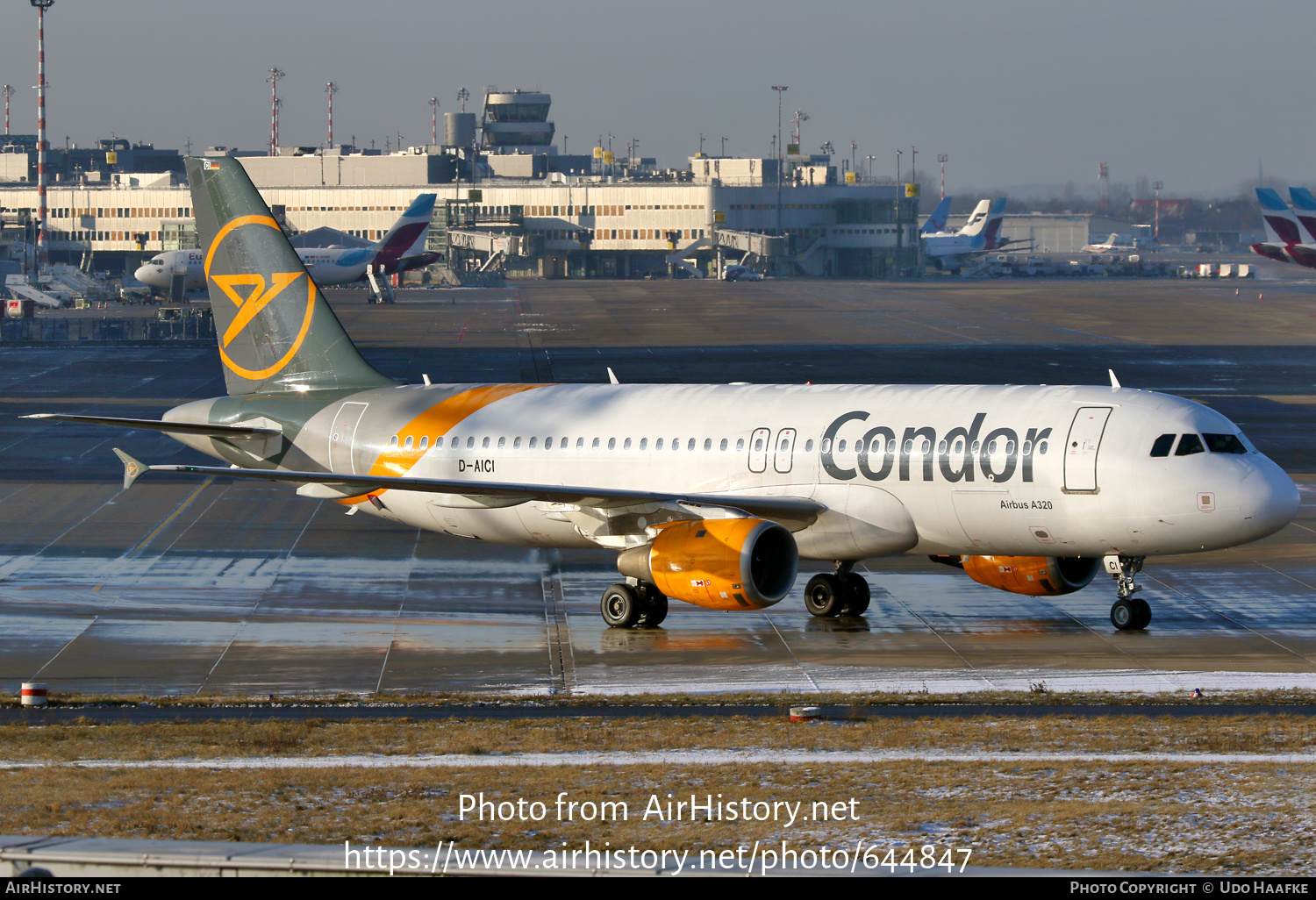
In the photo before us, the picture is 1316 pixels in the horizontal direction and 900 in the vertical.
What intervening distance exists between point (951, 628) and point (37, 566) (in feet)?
66.0

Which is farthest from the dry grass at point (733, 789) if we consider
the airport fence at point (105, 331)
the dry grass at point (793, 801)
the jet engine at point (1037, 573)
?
the airport fence at point (105, 331)

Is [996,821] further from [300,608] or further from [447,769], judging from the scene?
[300,608]

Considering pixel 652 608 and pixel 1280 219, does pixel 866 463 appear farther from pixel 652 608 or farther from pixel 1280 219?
pixel 1280 219

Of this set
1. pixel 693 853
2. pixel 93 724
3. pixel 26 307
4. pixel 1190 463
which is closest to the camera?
pixel 693 853

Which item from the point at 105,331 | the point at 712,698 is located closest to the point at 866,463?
the point at 712,698

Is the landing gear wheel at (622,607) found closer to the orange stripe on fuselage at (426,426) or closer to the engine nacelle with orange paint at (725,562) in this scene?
the engine nacelle with orange paint at (725,562)

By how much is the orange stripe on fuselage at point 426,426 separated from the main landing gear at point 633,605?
21.3 feet

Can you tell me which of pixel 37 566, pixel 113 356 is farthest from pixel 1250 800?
pixel 113 356

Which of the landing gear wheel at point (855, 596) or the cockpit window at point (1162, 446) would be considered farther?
the landing gear wheel at point (855, 596)

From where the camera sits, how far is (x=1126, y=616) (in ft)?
90.3

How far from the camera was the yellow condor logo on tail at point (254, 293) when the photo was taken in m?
34.5

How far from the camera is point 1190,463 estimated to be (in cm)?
2630

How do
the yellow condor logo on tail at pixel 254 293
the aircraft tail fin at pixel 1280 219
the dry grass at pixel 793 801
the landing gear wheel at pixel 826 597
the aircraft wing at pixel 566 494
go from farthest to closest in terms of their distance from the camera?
the aircraft tail fin at pixel 1280 219
the yellow condor logo on tail at pixel 254 293
the landing gear wheel at pixel 826 597
the aircraft wing at pixel 566 494
the dry grass at pixel 793 801

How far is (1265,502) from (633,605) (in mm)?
11346
